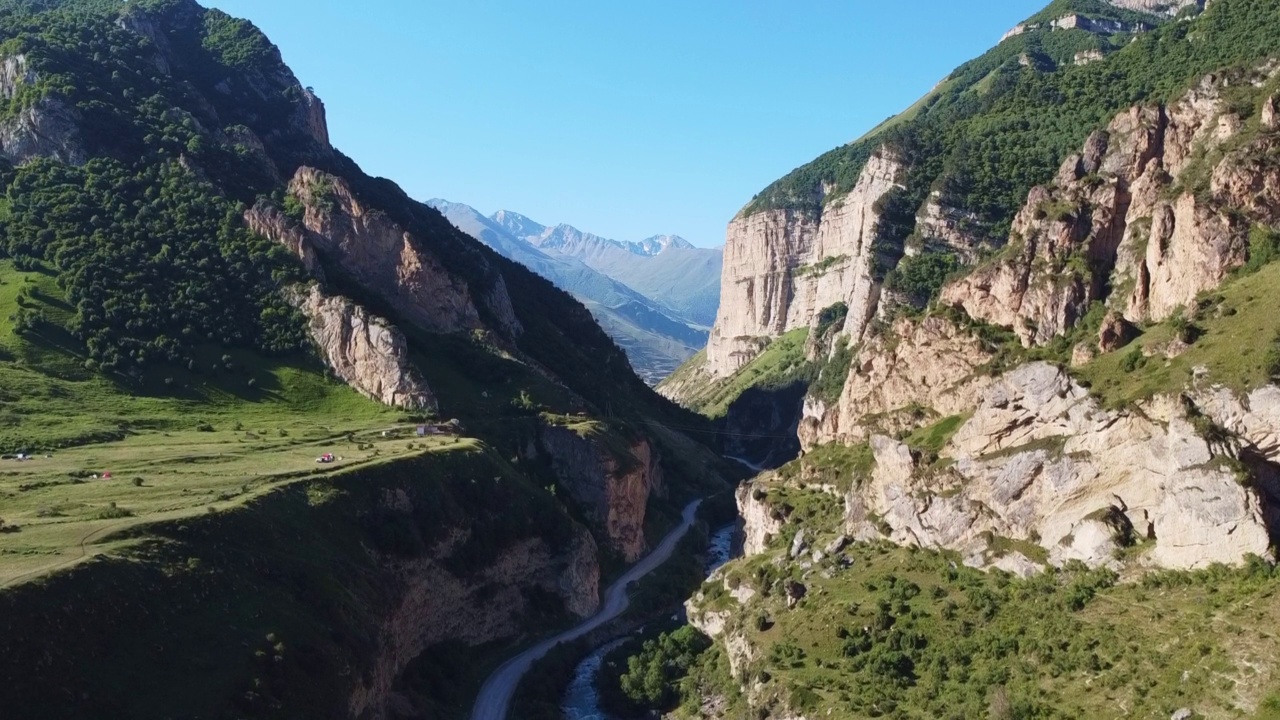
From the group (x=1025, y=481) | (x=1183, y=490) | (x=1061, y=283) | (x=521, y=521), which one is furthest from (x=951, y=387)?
(x=521, y=521)

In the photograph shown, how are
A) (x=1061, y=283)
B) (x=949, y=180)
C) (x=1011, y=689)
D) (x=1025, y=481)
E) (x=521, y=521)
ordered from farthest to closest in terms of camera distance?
(x=949, y=180) → (x=521, y=521) → (x=1061, y=283) → (x=1025, y=481) → (x=1011, y=689)

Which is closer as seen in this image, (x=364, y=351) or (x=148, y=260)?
(x=364, y=351)

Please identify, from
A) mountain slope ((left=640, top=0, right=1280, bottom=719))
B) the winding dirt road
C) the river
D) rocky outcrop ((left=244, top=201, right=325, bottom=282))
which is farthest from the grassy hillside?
rocky outcrop ((left=244, top=201, right=325, bottom=282))

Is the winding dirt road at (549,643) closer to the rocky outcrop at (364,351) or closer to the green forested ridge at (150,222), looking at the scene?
the rocky outcrop at (364,351)

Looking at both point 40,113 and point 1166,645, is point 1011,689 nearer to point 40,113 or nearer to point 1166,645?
point 1166,645

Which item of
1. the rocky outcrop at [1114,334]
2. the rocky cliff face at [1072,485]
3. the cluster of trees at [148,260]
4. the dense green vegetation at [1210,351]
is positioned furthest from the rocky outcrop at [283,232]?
the dense green vegetation at [1210,351]

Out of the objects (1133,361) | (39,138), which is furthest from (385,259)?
(1133,361)

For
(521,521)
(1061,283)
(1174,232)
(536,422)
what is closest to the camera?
(1174,232)

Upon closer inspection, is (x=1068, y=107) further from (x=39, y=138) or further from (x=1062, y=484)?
(x=39, y=138)
